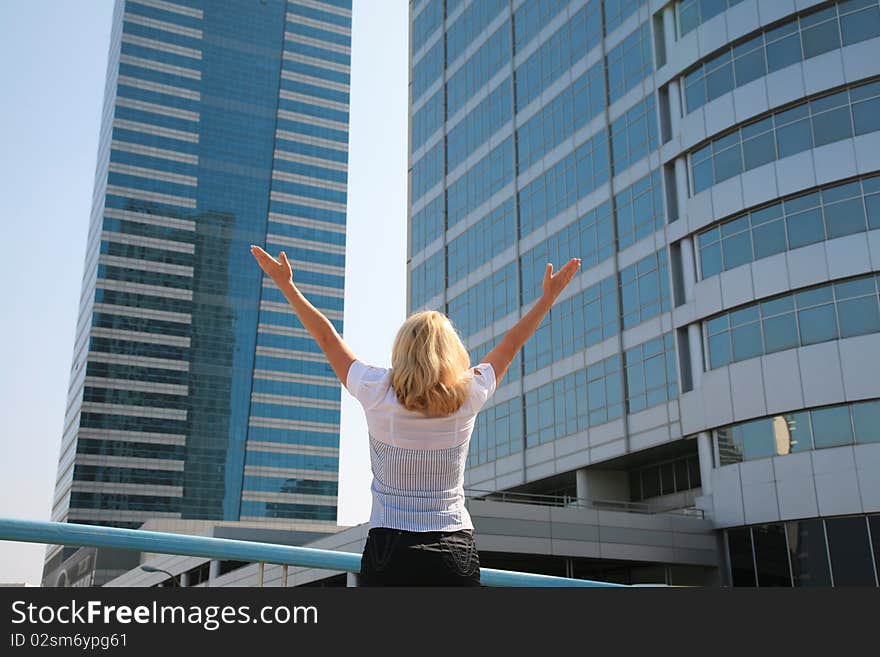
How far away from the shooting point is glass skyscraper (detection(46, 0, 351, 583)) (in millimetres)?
119000

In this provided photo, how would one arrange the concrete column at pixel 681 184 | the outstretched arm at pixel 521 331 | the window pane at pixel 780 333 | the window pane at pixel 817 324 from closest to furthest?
the outstretched arm at pixel 521 331
the window pane at pixel 817 324
the window pane at pixel 780 333
the concrete column at pixel 681 184

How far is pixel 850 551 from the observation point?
29.2 meters

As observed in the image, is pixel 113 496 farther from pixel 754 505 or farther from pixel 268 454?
pixel 754 505

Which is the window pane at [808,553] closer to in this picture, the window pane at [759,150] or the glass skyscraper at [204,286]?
the window pane at [759,150]

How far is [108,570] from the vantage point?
A: 108000mm

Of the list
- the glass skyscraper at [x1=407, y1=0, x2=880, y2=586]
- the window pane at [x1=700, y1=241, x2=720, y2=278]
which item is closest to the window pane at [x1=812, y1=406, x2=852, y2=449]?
the glass skyscraper at [x1=407, y1=0, x2=880, y2=586]

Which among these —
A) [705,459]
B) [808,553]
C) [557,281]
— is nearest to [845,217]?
[705,459]

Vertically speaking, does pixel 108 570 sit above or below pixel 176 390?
below

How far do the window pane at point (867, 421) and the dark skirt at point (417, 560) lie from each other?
2956 centimetres

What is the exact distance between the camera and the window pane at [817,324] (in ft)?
101

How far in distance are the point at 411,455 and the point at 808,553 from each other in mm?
30058

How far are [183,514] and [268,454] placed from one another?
12.8m

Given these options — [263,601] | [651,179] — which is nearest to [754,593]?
[263,601]

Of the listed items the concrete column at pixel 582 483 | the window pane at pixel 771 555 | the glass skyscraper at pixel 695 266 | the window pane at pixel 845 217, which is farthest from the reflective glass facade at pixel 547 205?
the window pane at pixel 845 217
